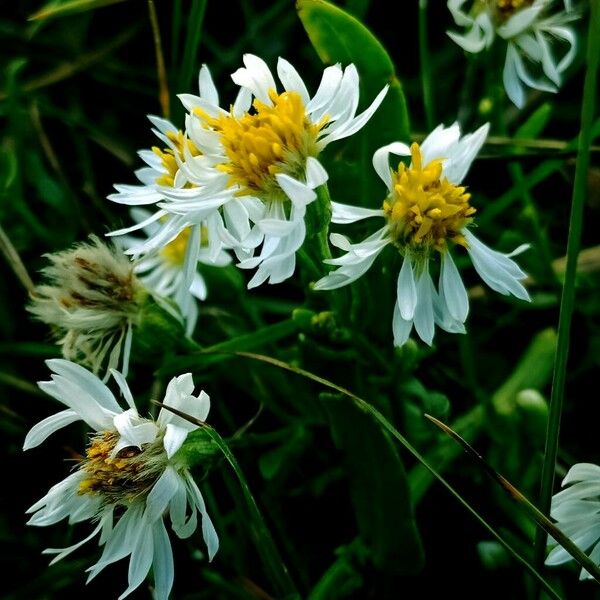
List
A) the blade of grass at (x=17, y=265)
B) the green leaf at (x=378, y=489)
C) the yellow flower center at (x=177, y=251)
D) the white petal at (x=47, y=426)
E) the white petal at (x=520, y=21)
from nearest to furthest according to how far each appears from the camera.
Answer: the white petal at (x=47, y=426), the green leaf at (x=378, y=489), the white petal at (x=520, y=21), the blade of grass at (x=17, y=265), the yellow flower center at (x=177, y=251)

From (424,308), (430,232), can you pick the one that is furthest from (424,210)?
(424,308)

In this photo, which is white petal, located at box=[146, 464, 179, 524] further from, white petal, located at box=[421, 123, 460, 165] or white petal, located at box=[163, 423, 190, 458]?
white petal, located at box=[421, 123, 460, 165]

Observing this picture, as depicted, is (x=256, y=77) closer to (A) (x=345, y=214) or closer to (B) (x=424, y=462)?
(A) (x=345, y=214)

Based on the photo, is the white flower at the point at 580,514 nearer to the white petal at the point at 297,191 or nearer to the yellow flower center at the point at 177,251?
the white petal at the point at 297,191

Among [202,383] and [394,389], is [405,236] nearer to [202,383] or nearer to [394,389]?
[394,389]

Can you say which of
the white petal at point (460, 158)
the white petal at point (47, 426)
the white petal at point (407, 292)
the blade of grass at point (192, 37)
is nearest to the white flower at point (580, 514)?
the white petal at point (407, 292)

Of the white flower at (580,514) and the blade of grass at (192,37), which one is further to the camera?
the blade of grass at (192,37)

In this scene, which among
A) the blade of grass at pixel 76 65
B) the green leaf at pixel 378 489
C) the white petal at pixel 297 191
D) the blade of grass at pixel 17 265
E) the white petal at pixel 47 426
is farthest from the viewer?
the blade of grass at pixel 76 65
